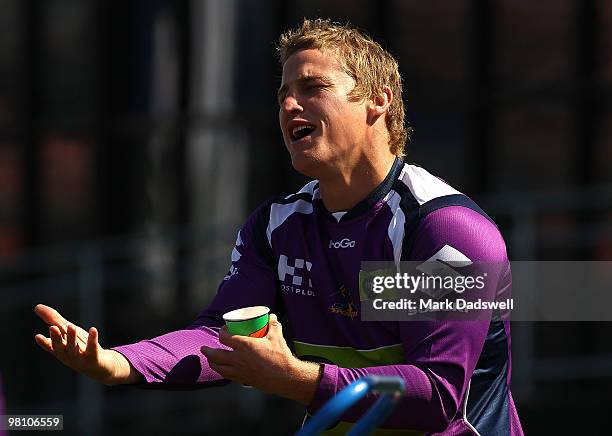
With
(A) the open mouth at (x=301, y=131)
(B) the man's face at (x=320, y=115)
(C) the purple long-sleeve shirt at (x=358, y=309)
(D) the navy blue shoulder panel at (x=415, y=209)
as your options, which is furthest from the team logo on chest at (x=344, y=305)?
(A) the open mouth at (x=301, y=131)

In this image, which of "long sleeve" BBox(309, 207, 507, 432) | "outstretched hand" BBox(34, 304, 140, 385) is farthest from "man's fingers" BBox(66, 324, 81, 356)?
"long sleeve" BBox(309, 207, 507, 432)

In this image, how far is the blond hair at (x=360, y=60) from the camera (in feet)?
14.8

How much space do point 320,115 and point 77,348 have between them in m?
1.04

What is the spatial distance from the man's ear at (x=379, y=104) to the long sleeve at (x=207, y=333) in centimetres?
54

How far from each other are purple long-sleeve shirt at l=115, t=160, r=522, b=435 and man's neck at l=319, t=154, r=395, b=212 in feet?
0.12

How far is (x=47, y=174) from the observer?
1138 centimetres

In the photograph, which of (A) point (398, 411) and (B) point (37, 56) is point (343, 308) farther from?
(B) point (37, 56)

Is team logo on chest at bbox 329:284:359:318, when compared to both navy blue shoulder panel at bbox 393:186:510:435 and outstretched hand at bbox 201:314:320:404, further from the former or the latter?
outstretched hand at bbox 201:314:320:404

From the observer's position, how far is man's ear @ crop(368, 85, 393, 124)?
455cm

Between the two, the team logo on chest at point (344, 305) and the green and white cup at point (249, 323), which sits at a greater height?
the green and white cup at point (249, 323)

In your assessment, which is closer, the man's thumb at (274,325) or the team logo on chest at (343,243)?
the man's thumb at (274,325)

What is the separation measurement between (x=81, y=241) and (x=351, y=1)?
2.90 metres

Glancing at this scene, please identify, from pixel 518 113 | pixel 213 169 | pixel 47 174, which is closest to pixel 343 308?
pixel 518 113

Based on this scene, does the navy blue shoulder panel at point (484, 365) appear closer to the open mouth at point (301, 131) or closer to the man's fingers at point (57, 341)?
the open mouth at point (301, 131)
